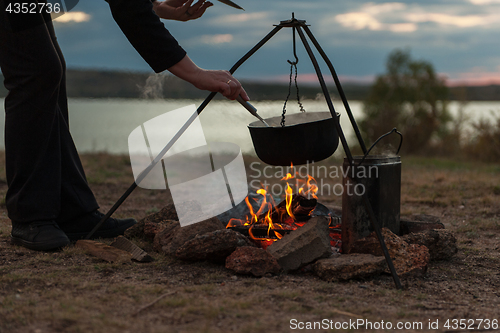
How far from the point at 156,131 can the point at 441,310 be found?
3.12 m

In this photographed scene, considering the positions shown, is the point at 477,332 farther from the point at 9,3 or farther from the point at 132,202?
the point at 132,202

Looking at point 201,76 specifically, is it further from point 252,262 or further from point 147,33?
point 252,262

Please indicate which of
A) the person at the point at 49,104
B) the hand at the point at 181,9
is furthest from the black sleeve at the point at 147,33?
the hand at the point at 181,9

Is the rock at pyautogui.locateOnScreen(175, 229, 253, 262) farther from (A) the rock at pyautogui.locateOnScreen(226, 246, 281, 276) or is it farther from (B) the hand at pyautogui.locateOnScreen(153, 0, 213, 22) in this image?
(B) the hand at pyautogui.locateOnScreen(153, 0, 213, 22)

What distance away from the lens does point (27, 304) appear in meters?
1.88

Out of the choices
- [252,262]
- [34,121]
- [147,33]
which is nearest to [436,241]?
[252,262]

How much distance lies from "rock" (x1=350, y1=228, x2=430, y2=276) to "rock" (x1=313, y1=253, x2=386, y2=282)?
0.54ft

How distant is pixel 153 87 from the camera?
322 cm

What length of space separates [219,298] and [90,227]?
1.49 metres

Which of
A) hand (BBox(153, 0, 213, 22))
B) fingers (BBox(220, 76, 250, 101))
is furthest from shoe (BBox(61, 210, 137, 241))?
hand (BBox(153, 0, 213, 22))

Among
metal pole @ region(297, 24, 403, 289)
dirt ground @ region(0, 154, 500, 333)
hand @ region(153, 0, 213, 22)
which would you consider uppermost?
hand @ region(153, 0, 213, 22)

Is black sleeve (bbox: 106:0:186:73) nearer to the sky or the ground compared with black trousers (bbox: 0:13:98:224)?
nearer to the sky

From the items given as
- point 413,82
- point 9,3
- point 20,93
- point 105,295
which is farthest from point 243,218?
point 413,82

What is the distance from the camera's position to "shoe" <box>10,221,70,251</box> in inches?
107
